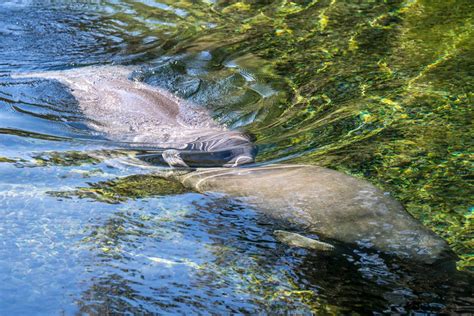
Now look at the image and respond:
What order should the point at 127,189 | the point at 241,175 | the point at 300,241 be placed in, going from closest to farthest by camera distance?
the point at 300,241, the point at 127,189, the point at 241,175

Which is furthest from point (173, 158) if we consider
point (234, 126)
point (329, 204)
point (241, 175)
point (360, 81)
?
point (360, 81)

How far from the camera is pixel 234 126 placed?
6.70m

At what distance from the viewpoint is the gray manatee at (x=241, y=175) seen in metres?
4.30

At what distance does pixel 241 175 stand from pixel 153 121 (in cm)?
155

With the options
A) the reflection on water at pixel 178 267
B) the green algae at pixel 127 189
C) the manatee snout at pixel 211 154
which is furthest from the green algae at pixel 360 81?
the green algae at pixel 127 189

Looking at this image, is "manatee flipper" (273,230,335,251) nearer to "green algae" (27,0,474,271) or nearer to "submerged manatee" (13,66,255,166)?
"green algae" (27,0,474,271)

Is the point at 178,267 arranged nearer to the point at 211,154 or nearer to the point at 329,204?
the point at 329,204

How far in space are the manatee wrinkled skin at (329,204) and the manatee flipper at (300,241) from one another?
13 centimetres

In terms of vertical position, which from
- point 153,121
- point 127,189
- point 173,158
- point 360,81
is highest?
point 360,81

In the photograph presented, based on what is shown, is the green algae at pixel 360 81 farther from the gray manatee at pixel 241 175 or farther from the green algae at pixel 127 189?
the green algae at pixel 127 189

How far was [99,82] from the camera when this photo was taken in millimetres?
7312

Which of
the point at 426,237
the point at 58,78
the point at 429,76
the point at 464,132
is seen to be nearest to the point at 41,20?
the point at 58,78

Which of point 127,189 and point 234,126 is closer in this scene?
point 127,189

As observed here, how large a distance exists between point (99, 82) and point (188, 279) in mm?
3958
